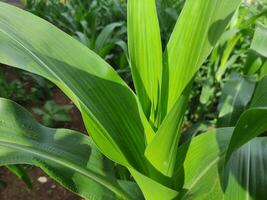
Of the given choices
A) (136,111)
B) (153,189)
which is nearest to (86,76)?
(136,111)

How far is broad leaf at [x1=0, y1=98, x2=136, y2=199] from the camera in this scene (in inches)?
25.2

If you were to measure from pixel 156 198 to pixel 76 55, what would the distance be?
32 centimetres

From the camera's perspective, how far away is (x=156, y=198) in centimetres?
66

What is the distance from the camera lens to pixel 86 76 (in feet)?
2.07

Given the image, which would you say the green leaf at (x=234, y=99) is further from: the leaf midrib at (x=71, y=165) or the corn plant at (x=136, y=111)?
the leaf midrib at (x=71, y=165)

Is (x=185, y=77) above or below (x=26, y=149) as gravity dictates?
above

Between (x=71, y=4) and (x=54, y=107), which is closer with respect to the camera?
(x=54, y=107)

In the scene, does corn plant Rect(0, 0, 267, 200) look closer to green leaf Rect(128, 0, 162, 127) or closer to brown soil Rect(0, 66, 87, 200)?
green leaf Rect(128, 0, 162, 127)

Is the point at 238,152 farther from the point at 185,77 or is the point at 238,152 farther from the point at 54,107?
the point at 54,107

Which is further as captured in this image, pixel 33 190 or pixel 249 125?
pixel 33 190

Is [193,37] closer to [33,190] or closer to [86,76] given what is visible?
[86,76]

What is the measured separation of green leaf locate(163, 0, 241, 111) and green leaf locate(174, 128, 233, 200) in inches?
5.1

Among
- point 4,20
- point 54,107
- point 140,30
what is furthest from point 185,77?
point 54,107

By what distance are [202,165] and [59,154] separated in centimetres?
29
